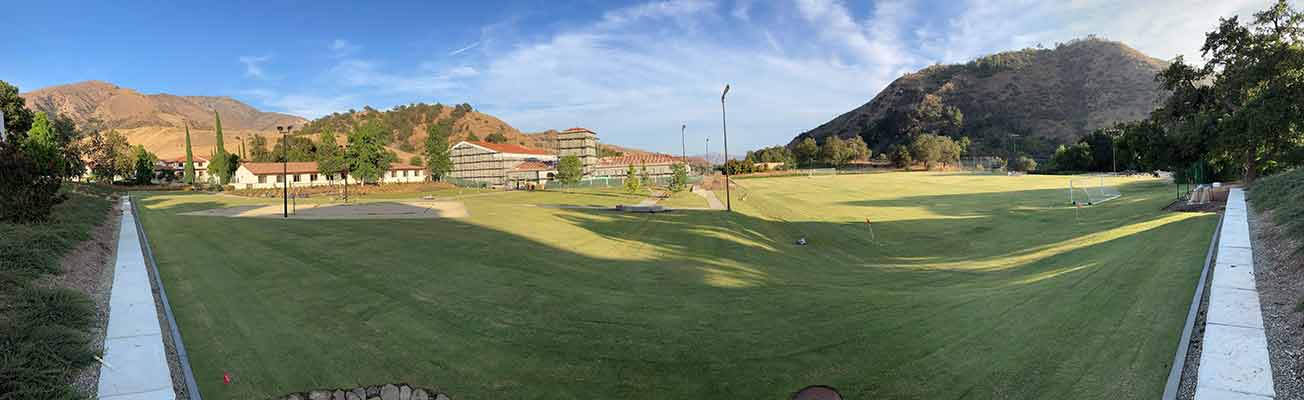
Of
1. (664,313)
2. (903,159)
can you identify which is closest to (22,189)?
(664,313)

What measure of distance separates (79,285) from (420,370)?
9885mm

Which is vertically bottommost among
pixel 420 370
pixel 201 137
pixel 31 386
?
pixel 420 370

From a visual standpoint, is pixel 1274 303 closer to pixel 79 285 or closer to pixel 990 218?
pixel 79 285

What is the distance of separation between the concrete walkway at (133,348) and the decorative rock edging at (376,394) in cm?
157

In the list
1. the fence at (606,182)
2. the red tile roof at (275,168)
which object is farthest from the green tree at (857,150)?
the red tile roof at (275,168)

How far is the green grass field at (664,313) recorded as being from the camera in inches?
308

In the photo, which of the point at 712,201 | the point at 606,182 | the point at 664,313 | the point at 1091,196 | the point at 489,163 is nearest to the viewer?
the point at 664,313

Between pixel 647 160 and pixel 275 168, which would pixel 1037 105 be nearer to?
pixel 647 160

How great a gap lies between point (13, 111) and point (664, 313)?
55.2 m

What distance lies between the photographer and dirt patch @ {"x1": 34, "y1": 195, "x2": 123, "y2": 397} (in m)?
7.48

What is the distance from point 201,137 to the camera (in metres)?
176

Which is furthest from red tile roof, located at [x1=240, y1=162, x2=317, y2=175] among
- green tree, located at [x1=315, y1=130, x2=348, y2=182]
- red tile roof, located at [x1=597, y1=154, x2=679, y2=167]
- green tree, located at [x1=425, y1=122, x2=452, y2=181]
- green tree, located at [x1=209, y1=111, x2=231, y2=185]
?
red tile roof, located at [x1=597, y1=154, x2=679, y2=167]

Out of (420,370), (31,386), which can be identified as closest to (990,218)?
(420,370)

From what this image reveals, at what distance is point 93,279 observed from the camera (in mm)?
12969
